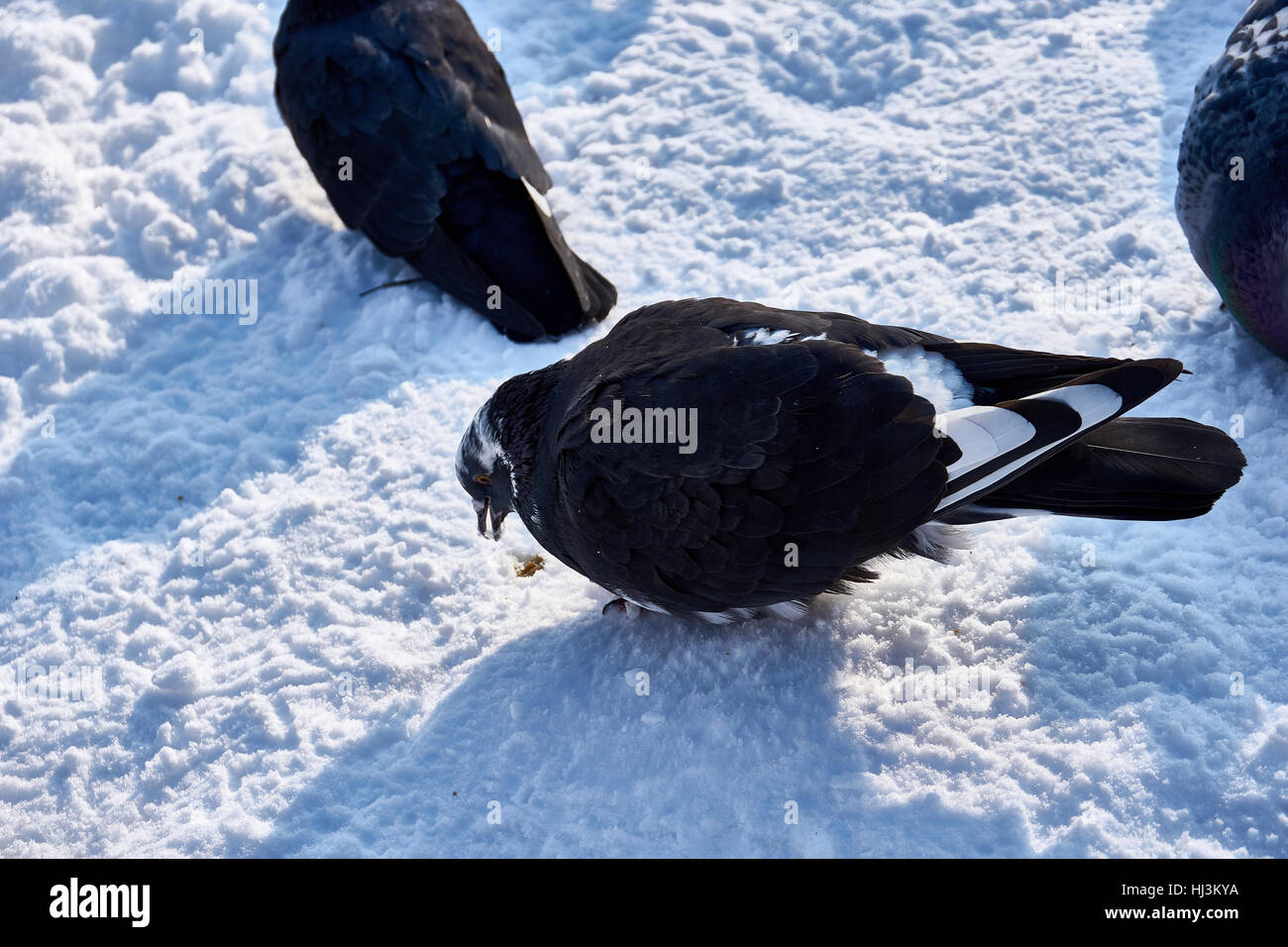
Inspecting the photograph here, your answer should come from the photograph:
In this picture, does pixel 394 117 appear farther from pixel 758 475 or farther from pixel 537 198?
pixel 758 475

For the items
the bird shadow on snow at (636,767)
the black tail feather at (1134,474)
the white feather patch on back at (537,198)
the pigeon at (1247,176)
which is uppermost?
the pigeon at (1247,176)

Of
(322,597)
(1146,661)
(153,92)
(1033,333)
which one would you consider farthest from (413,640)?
(153,92)

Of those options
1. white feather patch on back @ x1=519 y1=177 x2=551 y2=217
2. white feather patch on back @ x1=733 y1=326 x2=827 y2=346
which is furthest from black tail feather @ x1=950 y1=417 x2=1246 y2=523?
white feather patch on back @ x1=519 y1=177 x2=551 y2=217

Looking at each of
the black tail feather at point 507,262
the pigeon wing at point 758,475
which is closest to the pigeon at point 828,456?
the pigeon wing at point 758,475

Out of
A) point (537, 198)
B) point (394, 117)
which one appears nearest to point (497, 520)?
point (537, 198)

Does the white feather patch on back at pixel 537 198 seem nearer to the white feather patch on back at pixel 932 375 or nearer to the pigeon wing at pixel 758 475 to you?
the pigeon wing at pixel 758 475

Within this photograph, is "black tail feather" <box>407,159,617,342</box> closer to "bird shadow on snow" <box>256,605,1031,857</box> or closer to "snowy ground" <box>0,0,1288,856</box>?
"snowy ground" <box>0,0,1288,856</box>
